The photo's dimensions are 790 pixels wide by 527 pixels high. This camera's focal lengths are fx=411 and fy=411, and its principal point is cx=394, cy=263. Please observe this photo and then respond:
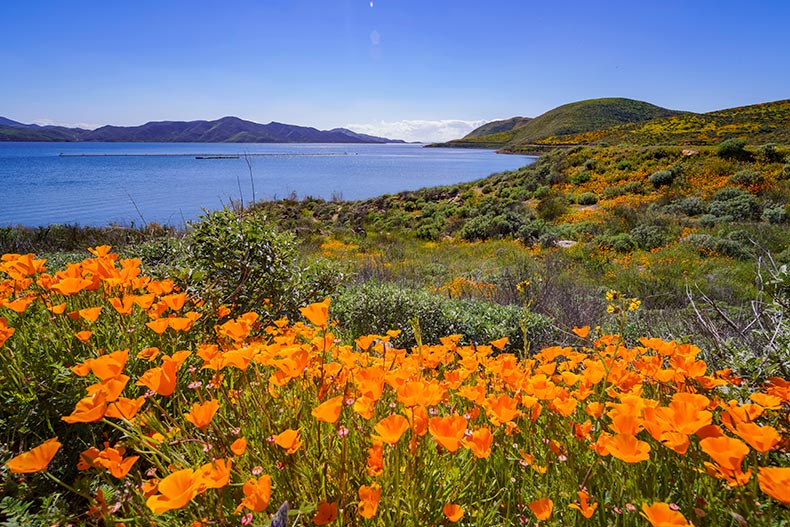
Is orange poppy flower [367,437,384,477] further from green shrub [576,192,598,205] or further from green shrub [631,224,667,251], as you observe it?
green shrub [576,192,598,205]

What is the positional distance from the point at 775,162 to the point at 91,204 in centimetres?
3661

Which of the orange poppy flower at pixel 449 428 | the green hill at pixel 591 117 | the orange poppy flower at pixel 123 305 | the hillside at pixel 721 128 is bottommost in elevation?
the orange poppy flower at pixel 449 428

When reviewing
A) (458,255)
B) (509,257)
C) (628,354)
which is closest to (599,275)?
(509,257)

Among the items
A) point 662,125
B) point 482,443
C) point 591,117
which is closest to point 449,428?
point 482,443

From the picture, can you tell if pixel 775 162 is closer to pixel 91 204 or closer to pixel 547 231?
pixel 547 231

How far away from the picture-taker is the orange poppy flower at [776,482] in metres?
0.79

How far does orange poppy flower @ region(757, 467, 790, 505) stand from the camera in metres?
0.79

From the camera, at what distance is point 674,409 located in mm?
1029

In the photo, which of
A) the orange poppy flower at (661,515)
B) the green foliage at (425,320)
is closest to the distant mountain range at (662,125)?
the green foliage at (425,320)

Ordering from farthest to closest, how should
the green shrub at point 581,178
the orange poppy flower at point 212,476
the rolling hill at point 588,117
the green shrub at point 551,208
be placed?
1. the rolling hill at point 588,117
2. the green shrub at point 581,178
3. the green shrub at point 551,208
4. the orange poppy flower at point 212,476

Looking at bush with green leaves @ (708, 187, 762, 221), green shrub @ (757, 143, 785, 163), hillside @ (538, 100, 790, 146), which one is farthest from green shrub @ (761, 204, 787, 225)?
hillside @ (538, 100, 790, 146)

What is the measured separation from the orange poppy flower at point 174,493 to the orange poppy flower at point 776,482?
1.11 metres

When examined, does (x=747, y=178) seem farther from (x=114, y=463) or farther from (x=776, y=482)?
(x=114, y=463)

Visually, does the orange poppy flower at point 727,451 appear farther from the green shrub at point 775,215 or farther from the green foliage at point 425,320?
the green shrub at point 775,215
